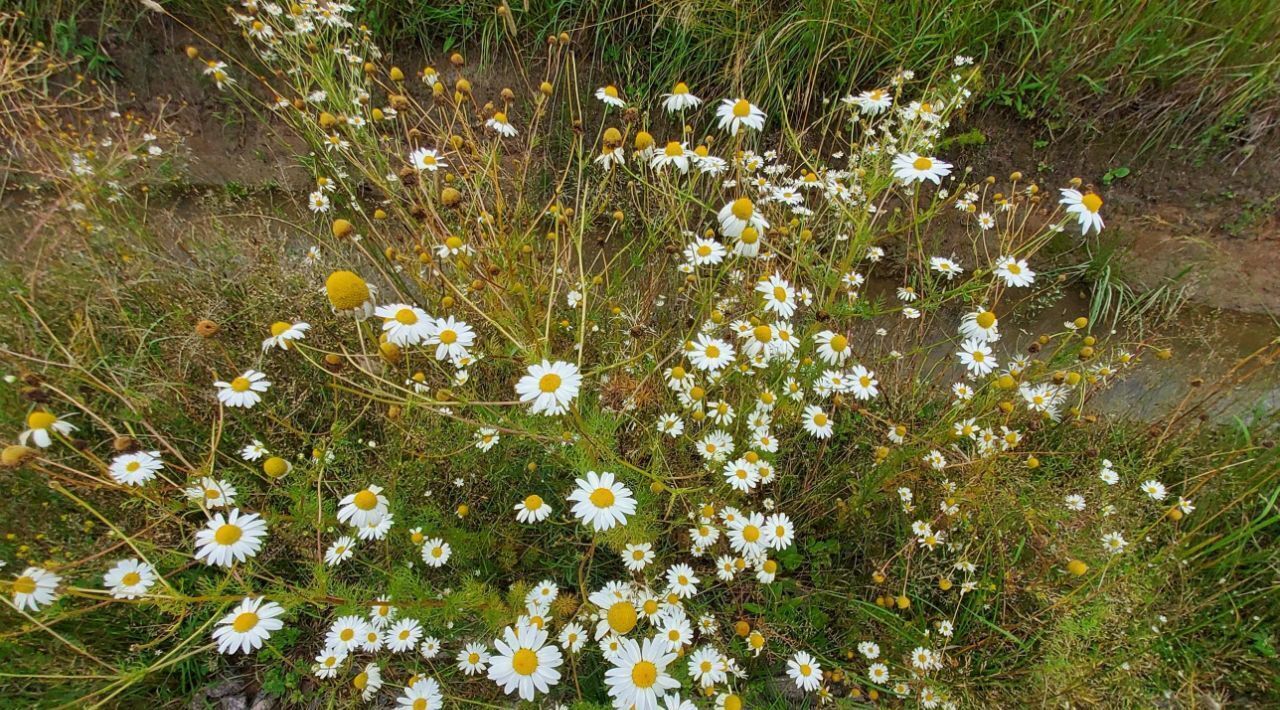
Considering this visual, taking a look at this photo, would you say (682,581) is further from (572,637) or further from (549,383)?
(549,383)

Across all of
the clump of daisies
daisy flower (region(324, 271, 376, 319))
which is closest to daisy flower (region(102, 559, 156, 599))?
the clump of daisies

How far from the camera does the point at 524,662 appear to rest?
3.64ft

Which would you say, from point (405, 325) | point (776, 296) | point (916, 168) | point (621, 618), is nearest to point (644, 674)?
point (621, 618)

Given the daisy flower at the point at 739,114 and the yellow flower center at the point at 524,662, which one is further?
the daisy flower at the point at 739,114

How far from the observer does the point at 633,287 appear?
2154 millimetres

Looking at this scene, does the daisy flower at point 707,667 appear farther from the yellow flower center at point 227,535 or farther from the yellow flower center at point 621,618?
the yellow flower center at point 227,535

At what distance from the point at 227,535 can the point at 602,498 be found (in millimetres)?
739

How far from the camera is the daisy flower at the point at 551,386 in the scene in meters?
1.10

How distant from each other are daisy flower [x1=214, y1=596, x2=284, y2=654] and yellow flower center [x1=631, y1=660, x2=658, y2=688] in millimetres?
706

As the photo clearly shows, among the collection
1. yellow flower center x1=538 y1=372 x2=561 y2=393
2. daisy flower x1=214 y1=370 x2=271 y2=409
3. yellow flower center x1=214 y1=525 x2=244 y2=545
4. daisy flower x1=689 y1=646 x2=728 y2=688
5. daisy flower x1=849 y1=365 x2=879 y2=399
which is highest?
daisy flower x1=214 y1=370 x2=271 y2=409

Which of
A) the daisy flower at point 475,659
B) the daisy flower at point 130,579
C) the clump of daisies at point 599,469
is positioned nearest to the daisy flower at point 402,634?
the clump of daisies at point 599,469

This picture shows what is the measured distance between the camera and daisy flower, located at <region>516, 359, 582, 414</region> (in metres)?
1.10

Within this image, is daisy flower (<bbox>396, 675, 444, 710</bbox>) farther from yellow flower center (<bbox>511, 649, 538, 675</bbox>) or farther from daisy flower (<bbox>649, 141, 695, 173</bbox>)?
daisy flower (<bbox>649, 141, 695, 173</bbox>)

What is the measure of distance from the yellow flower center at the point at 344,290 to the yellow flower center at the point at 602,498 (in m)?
0.65
